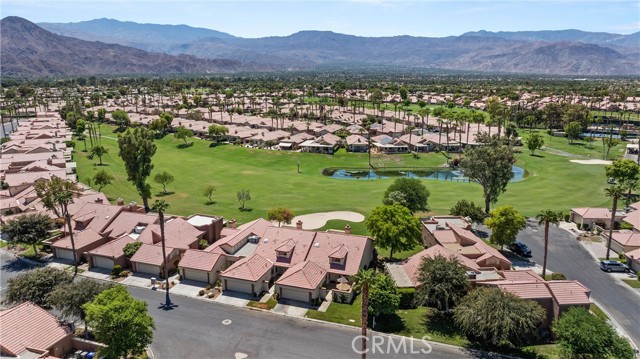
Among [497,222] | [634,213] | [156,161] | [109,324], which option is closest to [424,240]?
[497,222]

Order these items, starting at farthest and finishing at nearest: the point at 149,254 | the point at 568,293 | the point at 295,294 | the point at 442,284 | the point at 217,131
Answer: the point at 217,131, the point at 149,254, the point at 295,294, the point at 442,284, the point at 568,293

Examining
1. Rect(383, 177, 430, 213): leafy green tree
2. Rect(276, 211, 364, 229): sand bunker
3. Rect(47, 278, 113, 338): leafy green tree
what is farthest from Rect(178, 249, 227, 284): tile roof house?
Rect(383, 177, 430, 213): leafy green tree

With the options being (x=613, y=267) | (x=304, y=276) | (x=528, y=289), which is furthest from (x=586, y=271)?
(x=304, y=276)

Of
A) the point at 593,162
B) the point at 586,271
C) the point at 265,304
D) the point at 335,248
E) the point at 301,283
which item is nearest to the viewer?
the point at 265,304

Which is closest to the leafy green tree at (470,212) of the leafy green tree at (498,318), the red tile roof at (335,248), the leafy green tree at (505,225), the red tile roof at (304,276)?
the leafy green tree at (505,225)

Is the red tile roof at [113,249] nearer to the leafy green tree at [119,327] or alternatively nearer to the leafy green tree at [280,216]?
the leafy green tree at [280,216]

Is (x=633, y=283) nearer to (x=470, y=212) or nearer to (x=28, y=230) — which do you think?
(x=470, y=212)

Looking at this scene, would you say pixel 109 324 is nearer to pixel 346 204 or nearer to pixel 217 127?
pixel 346 204
